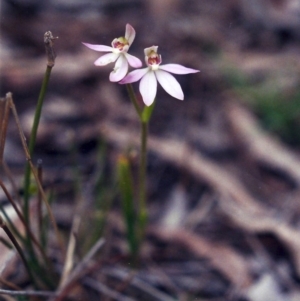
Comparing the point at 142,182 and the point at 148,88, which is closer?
the point at 148,88

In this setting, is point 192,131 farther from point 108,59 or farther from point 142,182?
point 108,59

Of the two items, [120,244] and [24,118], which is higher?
[24,118]

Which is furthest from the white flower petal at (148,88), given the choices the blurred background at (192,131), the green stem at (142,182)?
the blurred background at (192,131)

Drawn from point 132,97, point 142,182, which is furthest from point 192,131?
point 132,97

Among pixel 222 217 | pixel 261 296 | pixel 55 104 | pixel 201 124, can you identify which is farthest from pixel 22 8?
pixel 261 296

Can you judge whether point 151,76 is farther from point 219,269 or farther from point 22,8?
point 22,8

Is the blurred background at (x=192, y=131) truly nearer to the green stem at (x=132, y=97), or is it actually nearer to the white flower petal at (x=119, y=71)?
the green stem at (x=132, y=97)
